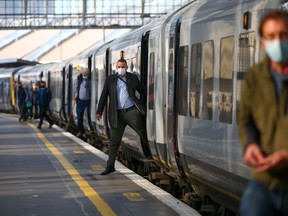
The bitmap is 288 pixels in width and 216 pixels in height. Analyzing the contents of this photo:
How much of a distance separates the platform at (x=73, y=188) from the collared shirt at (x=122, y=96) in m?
1.11

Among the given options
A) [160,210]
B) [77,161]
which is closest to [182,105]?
[160,210]

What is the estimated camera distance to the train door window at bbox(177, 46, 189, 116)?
1090 cm

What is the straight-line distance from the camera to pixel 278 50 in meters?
4.45

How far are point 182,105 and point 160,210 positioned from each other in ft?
5.53

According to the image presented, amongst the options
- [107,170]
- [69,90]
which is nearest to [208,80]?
[107,170]

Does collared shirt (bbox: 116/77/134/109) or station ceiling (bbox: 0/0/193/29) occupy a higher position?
station ceiling (bbox: 0/0/193/29)

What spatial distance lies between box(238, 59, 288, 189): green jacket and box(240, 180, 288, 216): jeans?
0.14ft

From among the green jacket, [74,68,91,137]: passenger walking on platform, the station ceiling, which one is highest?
the station ceiling

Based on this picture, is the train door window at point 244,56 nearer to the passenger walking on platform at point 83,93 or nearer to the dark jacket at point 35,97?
the passenger walking on platform at point 83,93

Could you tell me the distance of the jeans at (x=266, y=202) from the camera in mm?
4574

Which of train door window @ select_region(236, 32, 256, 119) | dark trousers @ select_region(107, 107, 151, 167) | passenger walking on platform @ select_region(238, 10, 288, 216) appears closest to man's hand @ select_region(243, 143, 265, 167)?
passenger walking on platform @ select_region(238, 10, 288, 216)

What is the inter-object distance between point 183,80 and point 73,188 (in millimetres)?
2391

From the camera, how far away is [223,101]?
347 inches

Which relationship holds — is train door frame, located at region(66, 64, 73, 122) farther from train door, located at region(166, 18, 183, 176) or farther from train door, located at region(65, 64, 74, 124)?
train door, located at region(166, 18, 183, 176)
